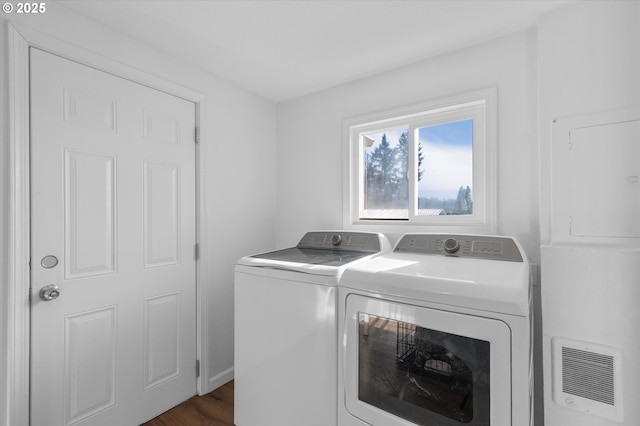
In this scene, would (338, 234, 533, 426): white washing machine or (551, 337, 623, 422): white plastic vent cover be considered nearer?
(338, 234, 533, 426): white washing machine

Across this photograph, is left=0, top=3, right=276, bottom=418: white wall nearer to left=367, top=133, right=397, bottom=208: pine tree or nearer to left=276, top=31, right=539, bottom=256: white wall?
left=276, top=31, right=539, bottom=256: white wall

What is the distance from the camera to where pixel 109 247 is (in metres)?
1.65

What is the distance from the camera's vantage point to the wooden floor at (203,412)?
181 centimetres

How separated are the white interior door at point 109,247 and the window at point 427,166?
122 centimetres

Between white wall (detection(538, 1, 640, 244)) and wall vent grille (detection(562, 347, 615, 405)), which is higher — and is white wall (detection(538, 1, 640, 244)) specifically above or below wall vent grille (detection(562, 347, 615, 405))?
above

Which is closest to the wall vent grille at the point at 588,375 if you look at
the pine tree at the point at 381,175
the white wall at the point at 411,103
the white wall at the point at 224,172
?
the white wall at the point at 411,103

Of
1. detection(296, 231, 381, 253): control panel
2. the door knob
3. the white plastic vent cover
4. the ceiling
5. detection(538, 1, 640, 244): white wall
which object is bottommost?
the white plastic vent cover

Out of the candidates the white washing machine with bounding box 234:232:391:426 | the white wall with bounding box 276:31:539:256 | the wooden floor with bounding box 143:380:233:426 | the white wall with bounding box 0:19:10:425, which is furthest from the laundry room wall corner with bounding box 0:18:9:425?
the white wall with bounding box 276:31:539:256

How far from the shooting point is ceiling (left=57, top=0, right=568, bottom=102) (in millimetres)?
1436

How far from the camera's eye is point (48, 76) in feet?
4.64

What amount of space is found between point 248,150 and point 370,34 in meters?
1.24

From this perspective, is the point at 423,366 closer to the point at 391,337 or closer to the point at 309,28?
the point at 391,337

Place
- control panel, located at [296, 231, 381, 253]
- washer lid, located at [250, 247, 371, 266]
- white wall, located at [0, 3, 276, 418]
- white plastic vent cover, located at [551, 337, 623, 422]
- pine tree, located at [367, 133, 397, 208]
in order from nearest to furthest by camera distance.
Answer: white plastic vent cover, located at [551, 337, 623, 422] → washer lid, located at [250, 247, 371, 266] → white wall, located at [0, 3, 276, 418] → control panel, located at [296, 231, 381, 253] → pine tree, located at [367, 133, 397, 208]

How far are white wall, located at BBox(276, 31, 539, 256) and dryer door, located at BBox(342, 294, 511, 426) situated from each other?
0.85 metres
